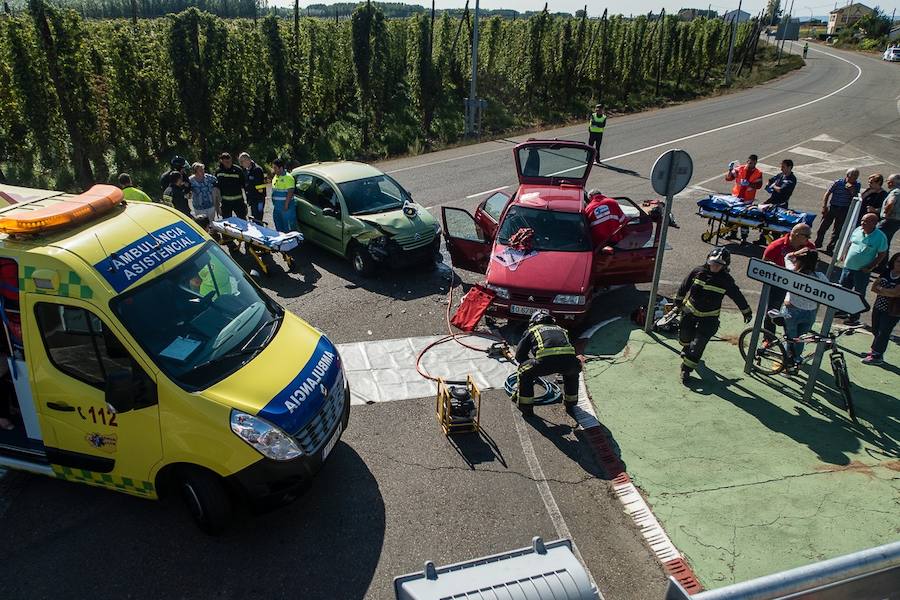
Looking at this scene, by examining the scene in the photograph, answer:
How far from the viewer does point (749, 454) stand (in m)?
6.46

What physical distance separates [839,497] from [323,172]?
31.2 feet

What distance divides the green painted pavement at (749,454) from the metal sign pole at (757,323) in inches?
7.0

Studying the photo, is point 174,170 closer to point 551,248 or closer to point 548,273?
→ point 551,248

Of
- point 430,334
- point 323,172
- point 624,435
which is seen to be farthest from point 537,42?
point 624,435

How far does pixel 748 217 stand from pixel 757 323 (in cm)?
518

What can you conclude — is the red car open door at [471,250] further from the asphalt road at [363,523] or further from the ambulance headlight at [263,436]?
the ambulance headlight at [263,436]

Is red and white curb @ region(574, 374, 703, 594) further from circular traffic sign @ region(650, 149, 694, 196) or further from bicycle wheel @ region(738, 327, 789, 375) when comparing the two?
circular traffic sign @ region(650, 149, 694, 196)

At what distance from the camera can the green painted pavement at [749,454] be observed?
5.30m

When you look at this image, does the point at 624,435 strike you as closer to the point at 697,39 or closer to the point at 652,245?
the point at 652,245

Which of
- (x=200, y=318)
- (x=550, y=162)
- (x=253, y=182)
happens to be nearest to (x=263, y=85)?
(x=253, y=182)

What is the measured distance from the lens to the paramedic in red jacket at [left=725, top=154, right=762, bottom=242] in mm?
12445

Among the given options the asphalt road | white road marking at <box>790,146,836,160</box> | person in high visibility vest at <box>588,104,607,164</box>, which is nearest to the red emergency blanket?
the asphalt road

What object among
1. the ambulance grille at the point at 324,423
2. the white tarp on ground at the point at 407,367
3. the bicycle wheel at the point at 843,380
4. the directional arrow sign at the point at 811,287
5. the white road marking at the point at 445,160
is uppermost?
the directional arrow sign at the point at 811,287

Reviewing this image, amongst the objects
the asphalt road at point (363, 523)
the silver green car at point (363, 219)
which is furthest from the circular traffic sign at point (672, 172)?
the silver green car at point (363, 219)
